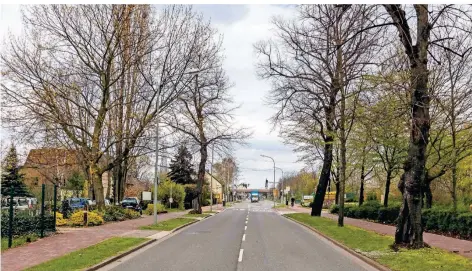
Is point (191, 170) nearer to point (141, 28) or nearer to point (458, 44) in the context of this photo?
point (141, 28)

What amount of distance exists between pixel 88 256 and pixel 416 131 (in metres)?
10.6

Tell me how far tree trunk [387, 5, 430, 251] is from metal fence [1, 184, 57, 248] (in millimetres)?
12711

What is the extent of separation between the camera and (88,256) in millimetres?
14328

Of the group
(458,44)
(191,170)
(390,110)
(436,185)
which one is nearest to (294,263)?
(390,110)

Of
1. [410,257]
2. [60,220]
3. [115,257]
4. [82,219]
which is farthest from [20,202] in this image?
[410,257]

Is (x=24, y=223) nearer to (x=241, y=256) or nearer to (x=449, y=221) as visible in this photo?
(x=241, y=256)

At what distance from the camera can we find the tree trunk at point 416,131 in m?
15.7

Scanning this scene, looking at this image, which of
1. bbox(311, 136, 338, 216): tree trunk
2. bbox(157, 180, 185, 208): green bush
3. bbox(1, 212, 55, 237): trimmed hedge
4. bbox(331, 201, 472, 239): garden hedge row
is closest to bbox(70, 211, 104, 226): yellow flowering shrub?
bbox(1, 212, 55, 237): trimmed hedge

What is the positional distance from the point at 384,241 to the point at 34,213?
13.5 meters

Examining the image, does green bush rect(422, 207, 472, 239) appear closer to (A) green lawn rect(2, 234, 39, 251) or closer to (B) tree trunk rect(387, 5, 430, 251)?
(B) tree trunk rect(387, 5, 430, 251)

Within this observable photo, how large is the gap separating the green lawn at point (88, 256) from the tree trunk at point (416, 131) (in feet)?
29.6

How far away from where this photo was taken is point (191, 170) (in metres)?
76.2

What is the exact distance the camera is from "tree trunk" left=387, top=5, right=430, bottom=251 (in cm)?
1566

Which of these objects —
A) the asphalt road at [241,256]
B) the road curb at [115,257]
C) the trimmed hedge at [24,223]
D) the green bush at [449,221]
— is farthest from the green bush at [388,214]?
the trimmed hedge at [24,223]
